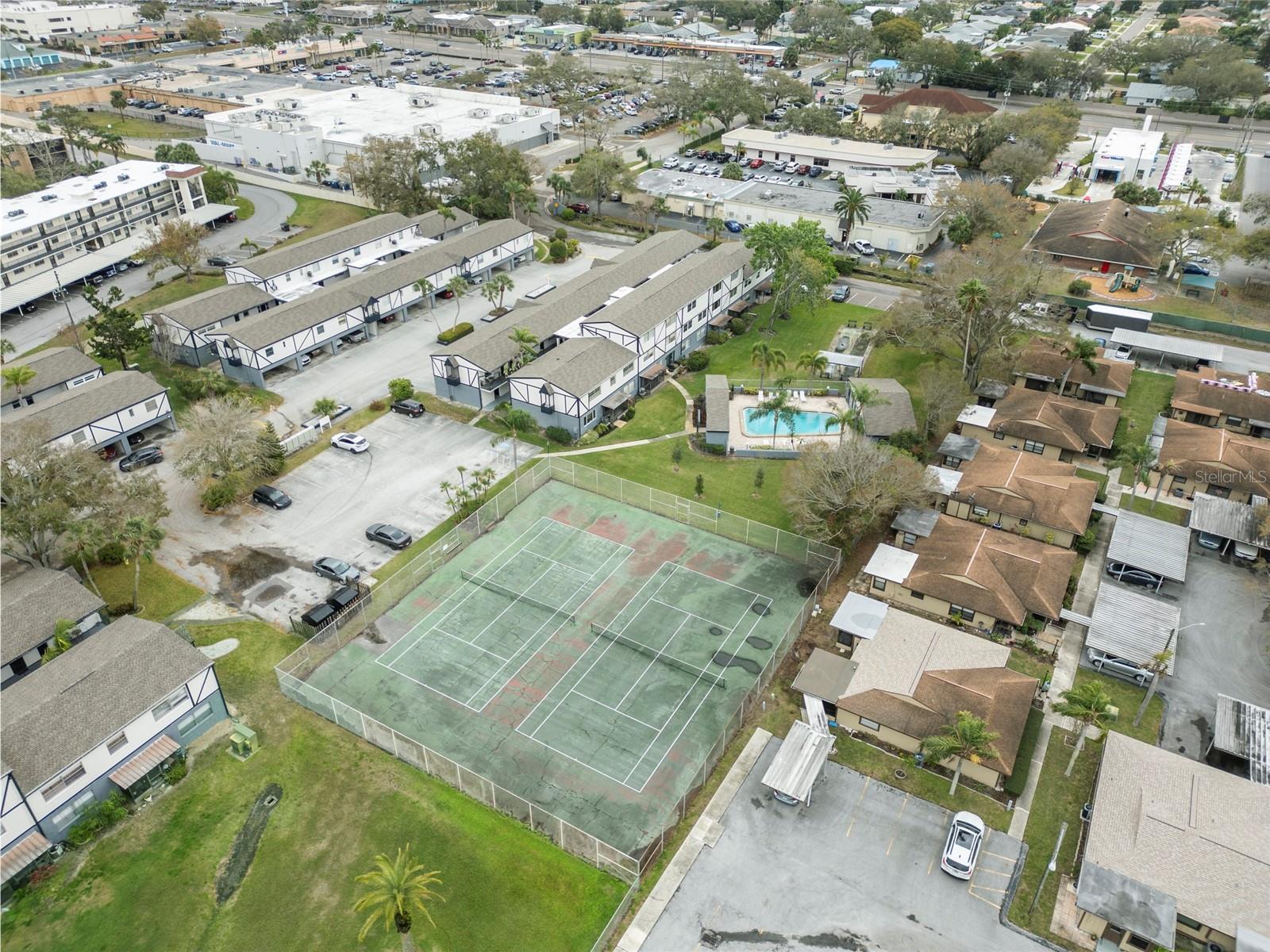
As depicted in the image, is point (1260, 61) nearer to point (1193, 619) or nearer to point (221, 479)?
point (1193, 619)

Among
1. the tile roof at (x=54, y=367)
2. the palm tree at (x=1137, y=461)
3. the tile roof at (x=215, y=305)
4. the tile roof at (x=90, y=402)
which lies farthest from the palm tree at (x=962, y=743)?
the tile roof at (x=54, y=367)

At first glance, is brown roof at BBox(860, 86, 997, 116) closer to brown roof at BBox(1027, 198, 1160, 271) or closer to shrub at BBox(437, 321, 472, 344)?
brown roof at BBox(1027, 198, 1160, 271)

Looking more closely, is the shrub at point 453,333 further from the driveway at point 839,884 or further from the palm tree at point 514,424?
the driveway at point 839,884

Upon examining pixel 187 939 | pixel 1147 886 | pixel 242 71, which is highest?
pixel 242 71

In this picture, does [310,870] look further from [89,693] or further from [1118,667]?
[1118,667]

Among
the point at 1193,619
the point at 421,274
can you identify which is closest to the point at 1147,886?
the point at 1193,619

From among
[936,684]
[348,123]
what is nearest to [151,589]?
[936,684]
